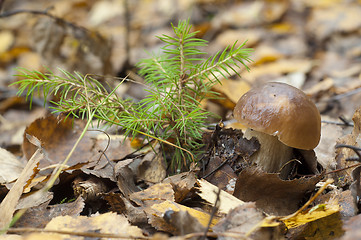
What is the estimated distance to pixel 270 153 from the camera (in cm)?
203

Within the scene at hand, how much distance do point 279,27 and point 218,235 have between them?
5.85 m

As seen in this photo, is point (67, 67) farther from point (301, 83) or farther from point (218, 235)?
point (218, 235)

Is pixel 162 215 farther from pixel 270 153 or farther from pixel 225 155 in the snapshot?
pixel 270 153

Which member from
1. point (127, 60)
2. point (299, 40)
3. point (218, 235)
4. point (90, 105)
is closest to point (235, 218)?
point (218, 235)

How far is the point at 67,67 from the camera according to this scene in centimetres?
436

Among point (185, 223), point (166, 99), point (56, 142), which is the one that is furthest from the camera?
point (56, 142)

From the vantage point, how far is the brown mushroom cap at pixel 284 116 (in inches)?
70.0

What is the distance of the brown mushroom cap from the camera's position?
5.83ft

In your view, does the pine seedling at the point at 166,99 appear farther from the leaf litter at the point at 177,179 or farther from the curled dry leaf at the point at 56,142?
the curled dry leaf at the point at 56,142

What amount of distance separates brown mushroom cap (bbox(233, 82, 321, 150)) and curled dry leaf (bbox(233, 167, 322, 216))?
0.19m

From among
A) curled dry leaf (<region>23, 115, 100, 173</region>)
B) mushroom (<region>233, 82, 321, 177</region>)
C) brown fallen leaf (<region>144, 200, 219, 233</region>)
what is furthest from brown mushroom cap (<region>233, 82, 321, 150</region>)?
curled dry leaf (<region>23, 115, 100, 173</region>)

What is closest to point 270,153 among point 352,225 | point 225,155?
point 225,155

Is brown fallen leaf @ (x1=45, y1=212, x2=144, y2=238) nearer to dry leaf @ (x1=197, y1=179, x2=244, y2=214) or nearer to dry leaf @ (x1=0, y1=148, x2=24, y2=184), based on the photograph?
dry leaf @ (x1=197, y1=179, x2=244, y2=214)

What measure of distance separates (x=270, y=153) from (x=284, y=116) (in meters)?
0.33
